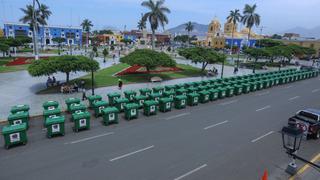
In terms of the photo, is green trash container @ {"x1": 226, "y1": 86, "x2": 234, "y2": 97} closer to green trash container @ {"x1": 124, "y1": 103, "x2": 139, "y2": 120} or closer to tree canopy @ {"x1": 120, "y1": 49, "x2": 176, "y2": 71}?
tree canopy @ {"x1": 120, "y1": 49, "x2": 176, "y2": 71}

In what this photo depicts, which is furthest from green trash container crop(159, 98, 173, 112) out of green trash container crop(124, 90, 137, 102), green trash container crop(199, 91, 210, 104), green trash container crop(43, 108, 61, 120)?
green trash container crop(43, 108, 61, 120)

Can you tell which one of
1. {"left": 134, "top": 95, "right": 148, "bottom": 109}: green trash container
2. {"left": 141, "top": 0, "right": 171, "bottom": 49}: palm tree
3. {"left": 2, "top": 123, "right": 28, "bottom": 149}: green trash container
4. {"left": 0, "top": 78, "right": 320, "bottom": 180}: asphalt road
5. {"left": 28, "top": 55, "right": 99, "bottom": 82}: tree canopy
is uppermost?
{"left": 141, "top": 0, "right": 171, "bottom": 49}: palm tree

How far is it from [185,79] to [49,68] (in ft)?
63.6

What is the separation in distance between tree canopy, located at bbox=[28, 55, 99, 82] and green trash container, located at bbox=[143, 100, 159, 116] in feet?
30.7

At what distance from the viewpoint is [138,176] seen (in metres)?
11.1

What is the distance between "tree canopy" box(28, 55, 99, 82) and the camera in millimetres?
25484

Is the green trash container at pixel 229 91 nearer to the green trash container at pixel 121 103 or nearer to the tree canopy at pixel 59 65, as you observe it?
the green trash container at pixel 121 103

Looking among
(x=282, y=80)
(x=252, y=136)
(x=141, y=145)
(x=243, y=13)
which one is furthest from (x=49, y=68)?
(x=243, y=13)

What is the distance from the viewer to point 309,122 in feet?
52.6

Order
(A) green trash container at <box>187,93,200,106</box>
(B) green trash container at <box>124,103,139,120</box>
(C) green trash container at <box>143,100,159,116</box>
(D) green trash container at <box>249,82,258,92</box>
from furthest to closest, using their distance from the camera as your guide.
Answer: (D) green trash container at <box>249,82,258,92</box>
(A) green trash container at <box>187,93,200,106</box>
(C) green trash container at <box>143,100,159,116</box>
(B) green trash container at <box>124,103,139,120</box>

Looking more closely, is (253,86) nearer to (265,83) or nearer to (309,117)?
(265,83)

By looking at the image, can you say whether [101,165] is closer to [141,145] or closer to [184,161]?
[141,145]

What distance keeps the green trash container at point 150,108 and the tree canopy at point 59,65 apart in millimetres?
9367

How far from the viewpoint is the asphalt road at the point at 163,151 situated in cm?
1141
